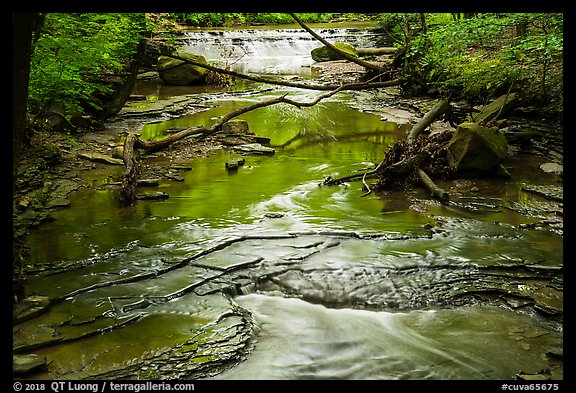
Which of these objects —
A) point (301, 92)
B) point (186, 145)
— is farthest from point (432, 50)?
point (186, 145)

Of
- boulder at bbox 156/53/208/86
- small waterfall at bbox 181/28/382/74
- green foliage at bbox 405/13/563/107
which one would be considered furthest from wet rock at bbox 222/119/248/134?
small waterfall at bbox 181/28/382/74

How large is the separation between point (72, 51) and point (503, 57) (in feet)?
27.2

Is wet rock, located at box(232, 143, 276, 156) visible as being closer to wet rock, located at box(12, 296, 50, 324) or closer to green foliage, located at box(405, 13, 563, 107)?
green foliage, located at box(405, 13, 563, 107)

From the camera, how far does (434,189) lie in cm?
839

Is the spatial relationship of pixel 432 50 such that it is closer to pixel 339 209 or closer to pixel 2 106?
pixel 339 209

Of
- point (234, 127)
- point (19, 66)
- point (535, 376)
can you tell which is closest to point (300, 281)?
point (535, 376)

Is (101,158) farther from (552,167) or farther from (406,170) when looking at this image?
(552,167)

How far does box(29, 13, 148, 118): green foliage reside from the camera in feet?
29.5

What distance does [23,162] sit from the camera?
891 cm

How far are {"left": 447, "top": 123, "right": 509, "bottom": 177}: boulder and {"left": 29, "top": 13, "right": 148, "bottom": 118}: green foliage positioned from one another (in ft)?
22.7

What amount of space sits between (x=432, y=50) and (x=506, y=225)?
899 cm


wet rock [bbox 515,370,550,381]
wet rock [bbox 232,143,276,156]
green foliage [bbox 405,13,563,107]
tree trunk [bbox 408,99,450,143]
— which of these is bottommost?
wet rock [bbox 515,370,550,381]

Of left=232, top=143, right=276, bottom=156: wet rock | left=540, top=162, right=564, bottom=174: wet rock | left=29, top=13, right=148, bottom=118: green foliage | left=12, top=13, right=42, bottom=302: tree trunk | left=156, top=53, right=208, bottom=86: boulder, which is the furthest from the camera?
left=156, top=53, right=208, bottom=86: boulder
